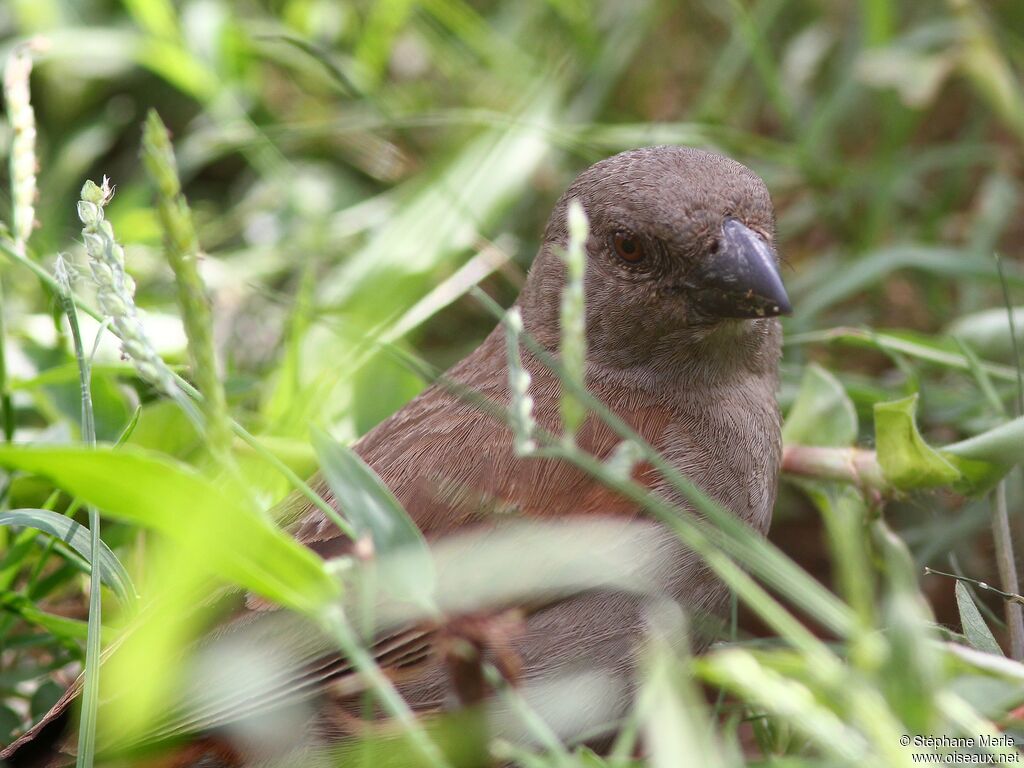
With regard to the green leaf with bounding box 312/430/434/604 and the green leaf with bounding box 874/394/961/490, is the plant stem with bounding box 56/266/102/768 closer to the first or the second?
the green leaf with bounding box 312/430/434/604

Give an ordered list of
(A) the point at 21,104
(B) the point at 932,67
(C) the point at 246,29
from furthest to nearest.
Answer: (C) the point at 246,29, (B) the point at 932,67, (A) the point at 21,104

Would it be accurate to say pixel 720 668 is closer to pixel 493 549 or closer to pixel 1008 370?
pixel 493 549

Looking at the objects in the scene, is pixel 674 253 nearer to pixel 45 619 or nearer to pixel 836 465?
pixel 836 465

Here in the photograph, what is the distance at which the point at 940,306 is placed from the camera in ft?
11.9

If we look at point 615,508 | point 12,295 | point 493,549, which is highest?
point 12,295

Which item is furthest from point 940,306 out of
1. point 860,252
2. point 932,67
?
point 932,67

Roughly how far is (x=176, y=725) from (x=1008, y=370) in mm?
1889

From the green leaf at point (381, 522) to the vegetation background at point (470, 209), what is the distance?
0.84m

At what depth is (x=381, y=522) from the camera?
144 centimetres

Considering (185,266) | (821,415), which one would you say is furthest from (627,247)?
(185,266)

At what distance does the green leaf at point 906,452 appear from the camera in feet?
7.47

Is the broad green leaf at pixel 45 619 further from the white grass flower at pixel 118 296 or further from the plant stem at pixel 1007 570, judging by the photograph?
the plant stem at pixel 1007 570

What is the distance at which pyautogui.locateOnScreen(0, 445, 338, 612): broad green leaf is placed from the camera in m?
1.31

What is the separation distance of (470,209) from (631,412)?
1220mm
